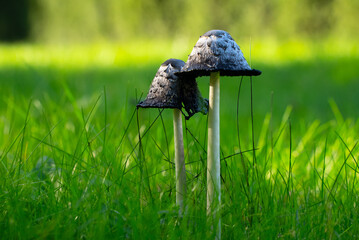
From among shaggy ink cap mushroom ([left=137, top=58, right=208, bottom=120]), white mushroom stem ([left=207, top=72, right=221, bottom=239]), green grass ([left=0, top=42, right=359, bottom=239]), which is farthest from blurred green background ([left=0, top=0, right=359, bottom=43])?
white mushroom stem ([left=207, top=72, right=221, bottom=239])

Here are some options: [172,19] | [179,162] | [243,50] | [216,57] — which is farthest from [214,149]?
[172,19]

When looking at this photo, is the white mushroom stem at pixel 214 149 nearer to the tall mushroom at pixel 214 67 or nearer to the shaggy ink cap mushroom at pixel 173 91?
the tall mushroom at pixel 214 67

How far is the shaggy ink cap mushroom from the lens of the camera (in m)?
1.54

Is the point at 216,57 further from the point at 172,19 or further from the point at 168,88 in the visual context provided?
the point at 172,19

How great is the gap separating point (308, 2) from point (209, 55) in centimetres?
1176

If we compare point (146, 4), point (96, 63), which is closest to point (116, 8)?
point (146, 4)

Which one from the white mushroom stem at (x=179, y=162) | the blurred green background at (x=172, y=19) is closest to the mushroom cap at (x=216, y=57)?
the white mushroom stem at (x=179, y=162)

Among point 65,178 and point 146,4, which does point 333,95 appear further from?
point 146,4

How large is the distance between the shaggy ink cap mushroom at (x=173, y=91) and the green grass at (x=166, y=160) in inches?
6.1

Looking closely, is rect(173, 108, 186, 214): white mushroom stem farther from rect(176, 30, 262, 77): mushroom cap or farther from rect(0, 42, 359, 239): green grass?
rect(176, 30, 262, 77): mushroom cap

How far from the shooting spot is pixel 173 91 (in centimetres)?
155

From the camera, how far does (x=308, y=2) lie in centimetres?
1223

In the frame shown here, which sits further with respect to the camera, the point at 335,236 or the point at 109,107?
the point at 109,107

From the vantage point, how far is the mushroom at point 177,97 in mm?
1542
